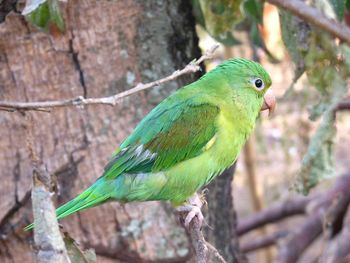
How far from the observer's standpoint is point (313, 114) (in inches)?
68.6

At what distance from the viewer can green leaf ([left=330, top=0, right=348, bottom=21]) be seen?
157 centimetres

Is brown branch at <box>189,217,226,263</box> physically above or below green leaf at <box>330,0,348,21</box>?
below

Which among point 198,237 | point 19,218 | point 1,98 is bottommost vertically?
point 198,237

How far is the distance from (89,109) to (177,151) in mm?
394

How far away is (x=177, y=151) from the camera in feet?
4.62

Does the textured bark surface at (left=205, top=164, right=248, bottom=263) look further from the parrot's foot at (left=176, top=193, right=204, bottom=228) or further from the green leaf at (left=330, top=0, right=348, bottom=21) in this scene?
the green leaf at (left=330, top=0, right=348, bottom=21)

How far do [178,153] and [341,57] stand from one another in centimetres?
56

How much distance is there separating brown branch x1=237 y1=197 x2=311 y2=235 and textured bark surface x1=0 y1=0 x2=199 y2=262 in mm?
1065

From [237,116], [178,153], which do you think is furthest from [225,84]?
[178,153]

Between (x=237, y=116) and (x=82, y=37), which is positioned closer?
(x=237, y=116)

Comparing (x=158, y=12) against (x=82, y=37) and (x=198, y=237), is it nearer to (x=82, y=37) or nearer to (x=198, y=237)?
(x=82, y=37)

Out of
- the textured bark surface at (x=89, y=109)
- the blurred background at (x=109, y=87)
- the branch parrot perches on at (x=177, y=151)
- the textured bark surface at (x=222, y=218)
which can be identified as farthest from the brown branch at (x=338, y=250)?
the branch parrot perches on at (x=177, y=151)

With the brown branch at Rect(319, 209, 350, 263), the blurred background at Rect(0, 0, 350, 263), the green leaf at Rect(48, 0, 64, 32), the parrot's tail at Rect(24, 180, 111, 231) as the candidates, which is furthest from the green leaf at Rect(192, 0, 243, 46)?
the brown branch at Rect(319, 209, 350, 263)

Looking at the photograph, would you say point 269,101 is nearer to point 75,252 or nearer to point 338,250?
point 75,252
